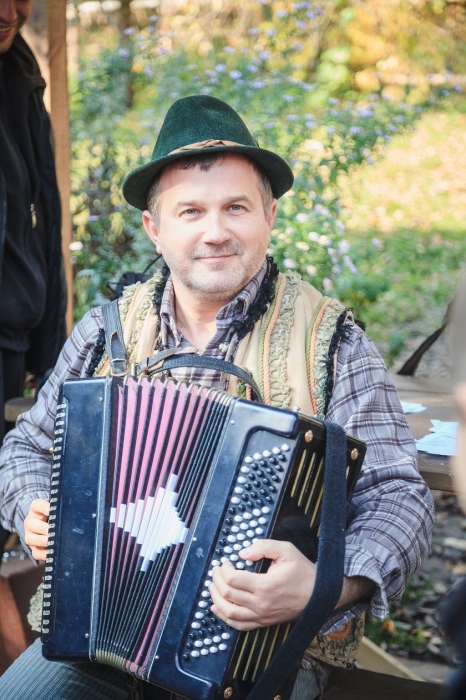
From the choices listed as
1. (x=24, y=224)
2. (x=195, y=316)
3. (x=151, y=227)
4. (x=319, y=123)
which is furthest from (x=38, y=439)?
(x=319, y=123)

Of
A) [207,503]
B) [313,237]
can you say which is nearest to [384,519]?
[207,503]

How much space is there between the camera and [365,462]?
200cm

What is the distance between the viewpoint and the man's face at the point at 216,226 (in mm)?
2135

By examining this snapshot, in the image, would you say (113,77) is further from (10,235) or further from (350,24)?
(350,24)

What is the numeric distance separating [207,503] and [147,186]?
3.07 ft

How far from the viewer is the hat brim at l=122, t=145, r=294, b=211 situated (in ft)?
6.93

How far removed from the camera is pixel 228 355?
2174 millimetres

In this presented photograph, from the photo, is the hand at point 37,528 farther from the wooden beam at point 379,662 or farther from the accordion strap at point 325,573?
the wooden beam at point 379,662

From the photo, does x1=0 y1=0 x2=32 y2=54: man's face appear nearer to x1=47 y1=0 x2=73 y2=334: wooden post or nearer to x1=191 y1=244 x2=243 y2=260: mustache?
x1=47 y1=0 x2=73 y2=334: wooden post

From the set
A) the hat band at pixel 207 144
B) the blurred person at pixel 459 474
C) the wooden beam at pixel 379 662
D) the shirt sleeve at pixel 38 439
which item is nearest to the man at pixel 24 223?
the shirt sleeve at pixel 38 439

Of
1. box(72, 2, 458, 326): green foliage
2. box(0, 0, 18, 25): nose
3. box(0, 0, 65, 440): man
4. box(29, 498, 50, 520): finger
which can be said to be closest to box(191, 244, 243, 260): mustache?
box(29, 498, 50, 520): finger

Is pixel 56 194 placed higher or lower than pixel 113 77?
lower

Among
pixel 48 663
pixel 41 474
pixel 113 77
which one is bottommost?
pixel 48 663

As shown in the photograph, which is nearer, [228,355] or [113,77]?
[228,355]
